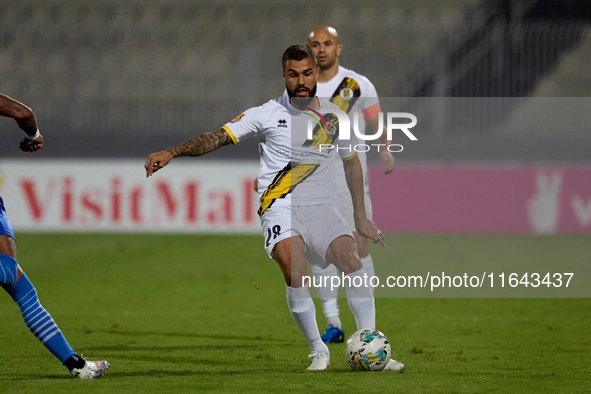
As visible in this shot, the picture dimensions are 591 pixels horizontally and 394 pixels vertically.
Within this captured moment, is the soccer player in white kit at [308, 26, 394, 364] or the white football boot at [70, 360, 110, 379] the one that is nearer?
the white football boot at [70, 360, 110, 379]

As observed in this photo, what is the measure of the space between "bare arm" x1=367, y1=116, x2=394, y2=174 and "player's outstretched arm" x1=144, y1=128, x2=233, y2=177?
1.84 m

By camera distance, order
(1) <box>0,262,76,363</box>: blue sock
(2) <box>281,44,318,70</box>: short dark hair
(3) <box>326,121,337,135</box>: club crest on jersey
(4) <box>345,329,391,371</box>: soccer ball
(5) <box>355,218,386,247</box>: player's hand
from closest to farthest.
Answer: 1. (1) <box>0,262,76,363</box>: blue sock
2. (4) <box>345,329,391,371</box>: soccer ball
3. (2) <box>281,44,318,70</box>: short dark hair
4. (3) <box>326,121,337,135</box>: club crest on jersey
5. (5) <box>355,218,386,247</box>: player's hand

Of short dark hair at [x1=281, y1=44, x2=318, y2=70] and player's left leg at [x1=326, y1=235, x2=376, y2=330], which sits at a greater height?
short dark hair at [x1=281, y1=44, x2=318, y2=70]

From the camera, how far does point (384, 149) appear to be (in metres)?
6.48

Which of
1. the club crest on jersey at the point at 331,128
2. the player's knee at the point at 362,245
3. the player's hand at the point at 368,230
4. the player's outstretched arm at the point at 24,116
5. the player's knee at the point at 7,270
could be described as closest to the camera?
the player's outstretched arm at the point at 24,116

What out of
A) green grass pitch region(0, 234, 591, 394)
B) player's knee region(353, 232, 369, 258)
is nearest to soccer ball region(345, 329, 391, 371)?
green grass pitch region(0, 234, 591, 394)

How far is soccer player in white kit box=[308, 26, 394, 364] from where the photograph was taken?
6324 mm

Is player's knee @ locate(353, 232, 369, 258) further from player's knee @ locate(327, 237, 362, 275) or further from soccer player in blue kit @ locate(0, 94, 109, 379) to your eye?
soccer player in blue kit @ locate(0, 94, 109, 379)

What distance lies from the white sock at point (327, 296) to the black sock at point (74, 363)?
7.54ft

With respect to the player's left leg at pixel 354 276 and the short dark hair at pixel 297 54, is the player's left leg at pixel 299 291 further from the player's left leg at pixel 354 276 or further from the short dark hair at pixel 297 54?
the short dark hair at pixel 297 54

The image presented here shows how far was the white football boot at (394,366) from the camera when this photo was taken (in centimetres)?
498

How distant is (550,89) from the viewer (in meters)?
15.1

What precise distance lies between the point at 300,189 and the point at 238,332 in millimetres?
2198

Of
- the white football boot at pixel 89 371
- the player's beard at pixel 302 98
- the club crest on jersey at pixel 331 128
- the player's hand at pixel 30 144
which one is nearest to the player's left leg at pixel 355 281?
the club crest on jersey at pixel 331 128
